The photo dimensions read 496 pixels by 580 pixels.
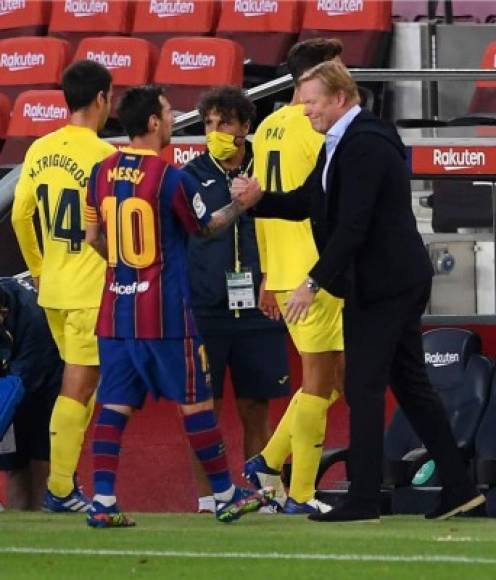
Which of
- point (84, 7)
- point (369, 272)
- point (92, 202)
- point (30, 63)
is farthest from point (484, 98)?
point (92, 202)

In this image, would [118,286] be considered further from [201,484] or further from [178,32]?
[178,32]

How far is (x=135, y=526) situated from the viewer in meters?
7.21

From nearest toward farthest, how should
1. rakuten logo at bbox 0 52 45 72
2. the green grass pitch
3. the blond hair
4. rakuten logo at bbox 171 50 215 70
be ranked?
the green grass pitch, the blond hair, rakuten logo at bbox 171 50 215 70, rakuten logo at bbox 0 52 45 72

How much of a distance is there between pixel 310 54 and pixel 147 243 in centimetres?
129

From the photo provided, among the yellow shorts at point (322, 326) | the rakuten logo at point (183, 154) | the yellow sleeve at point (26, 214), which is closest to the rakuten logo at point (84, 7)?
the rakuten logo at point (183, 154)

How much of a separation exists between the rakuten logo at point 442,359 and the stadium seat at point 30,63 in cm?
622

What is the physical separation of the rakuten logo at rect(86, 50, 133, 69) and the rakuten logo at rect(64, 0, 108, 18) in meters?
1.11

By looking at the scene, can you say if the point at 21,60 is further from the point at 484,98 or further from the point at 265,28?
the point at 484,98

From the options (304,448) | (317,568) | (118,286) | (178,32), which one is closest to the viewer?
(317,568)

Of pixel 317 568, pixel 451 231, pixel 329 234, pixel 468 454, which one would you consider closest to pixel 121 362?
pixel 329 234

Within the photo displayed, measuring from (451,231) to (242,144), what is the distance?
4331 millimetres

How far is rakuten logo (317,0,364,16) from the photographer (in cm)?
1432

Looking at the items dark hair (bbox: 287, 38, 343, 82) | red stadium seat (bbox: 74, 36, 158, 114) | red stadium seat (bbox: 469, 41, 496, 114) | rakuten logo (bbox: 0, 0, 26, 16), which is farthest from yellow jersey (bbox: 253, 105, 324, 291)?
rakuten logo (bbox: 0, 0, 26, 16)

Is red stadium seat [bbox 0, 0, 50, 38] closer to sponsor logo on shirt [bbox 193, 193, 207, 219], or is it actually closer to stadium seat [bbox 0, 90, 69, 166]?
stadium seat [bbox 0, 90, 69, 166]
